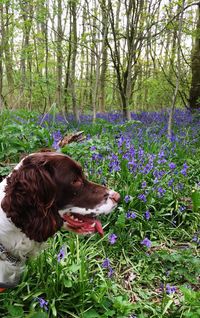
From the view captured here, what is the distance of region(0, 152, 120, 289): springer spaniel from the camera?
5.81 ft

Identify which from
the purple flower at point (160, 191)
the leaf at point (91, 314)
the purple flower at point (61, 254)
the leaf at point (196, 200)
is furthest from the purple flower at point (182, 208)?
the leaf at point (91, 314)

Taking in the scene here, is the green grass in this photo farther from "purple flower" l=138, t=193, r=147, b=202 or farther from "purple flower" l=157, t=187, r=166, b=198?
"purple flower" l=138, t=193, r=147, b=202

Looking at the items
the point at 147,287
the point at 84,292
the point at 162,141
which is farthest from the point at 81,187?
the point at 162,141

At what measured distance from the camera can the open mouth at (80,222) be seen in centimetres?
198

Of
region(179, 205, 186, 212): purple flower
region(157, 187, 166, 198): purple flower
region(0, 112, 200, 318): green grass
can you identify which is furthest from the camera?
region(157, 187, 166, 198): purple flower

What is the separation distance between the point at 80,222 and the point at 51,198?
0.92 ft


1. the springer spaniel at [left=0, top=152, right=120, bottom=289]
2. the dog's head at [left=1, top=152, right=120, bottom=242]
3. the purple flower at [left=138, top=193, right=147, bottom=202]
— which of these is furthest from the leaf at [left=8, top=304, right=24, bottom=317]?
the purple flower at [left=138, top=193, right=147, bottom=202]

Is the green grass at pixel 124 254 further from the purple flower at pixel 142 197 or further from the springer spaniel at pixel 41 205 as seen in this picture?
the springer spaniel at pixel 41 205

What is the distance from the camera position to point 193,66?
33.3 feet

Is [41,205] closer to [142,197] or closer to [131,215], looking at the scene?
[131,215]

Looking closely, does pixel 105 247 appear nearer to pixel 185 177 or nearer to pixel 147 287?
pixel 147 287

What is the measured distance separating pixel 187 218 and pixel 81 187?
7.37 feet

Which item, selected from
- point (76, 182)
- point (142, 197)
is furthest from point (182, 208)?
point (76, 182)

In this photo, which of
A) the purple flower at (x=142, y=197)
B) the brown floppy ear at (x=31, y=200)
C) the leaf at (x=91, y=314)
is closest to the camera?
the brown floppy ear at (x=31, y=200)
